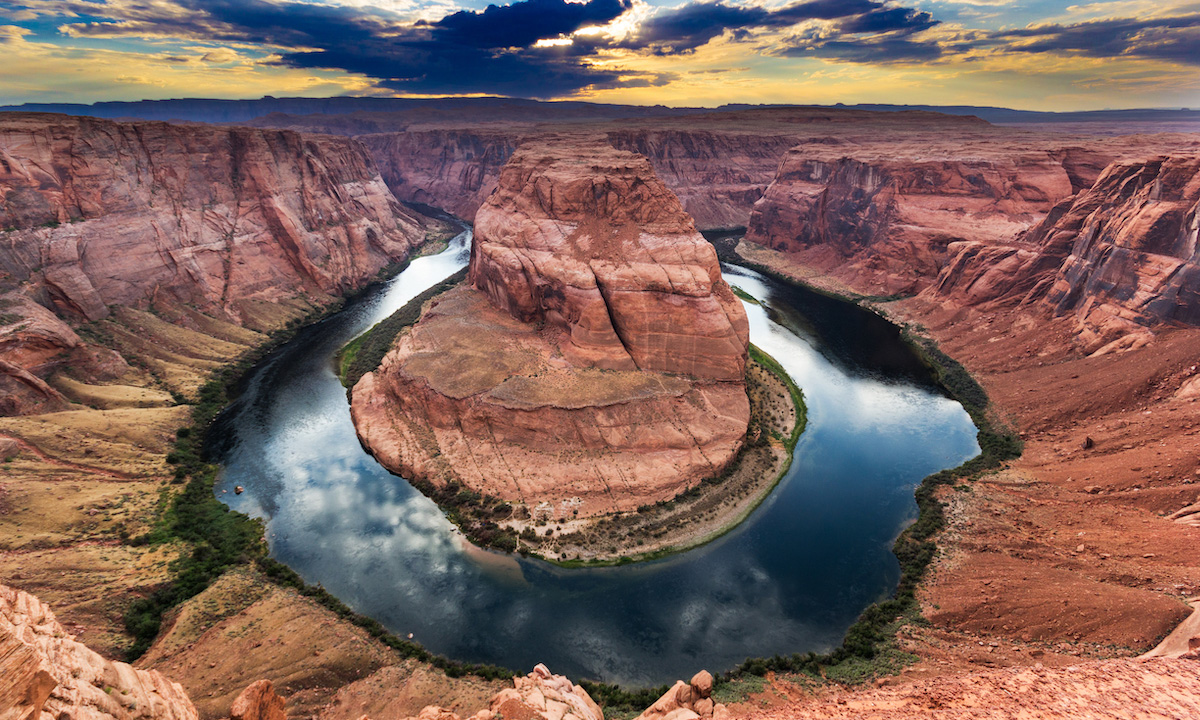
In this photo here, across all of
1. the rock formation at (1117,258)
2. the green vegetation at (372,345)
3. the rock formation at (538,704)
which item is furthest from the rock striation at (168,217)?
the rock formation at (1117,258)

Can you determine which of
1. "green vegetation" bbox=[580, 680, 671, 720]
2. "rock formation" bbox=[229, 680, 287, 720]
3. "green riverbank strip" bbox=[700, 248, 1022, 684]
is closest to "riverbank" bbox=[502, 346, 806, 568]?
"green vegetation" bbox=[580, 680, 671, 720]

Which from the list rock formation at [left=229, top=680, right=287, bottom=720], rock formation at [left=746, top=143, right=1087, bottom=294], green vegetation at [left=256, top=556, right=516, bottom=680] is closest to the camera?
rock formation at [left=229, top=680, right=287, bottom=720]

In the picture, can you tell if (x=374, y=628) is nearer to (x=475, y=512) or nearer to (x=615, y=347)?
(x=475, y=512)

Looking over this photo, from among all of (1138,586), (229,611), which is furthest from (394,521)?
(1138,586)

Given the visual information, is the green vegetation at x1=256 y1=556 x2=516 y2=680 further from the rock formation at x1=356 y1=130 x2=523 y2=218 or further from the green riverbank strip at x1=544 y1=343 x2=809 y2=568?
the rock formation at x1=356 y1=130 x2=523 y2=218

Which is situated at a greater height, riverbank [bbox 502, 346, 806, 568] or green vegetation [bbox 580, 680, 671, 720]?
riverbank [bbox 502, 346, 806, 568]

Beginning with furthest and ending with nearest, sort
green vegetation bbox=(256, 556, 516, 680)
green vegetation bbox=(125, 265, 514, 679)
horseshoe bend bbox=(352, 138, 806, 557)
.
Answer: horseshoe bend bbox=(352, 138, 806, 557) < green vegetation bbox=(125, 265, 514, 679) < green vegetation bbox=(256, 556, 516, 680)

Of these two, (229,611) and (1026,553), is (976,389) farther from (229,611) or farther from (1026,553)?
(229,611)

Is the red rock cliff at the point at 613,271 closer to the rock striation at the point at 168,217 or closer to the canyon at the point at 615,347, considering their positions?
the canyon at the point at 615,347
